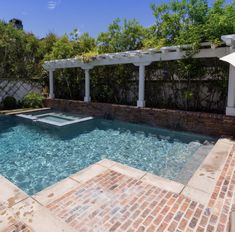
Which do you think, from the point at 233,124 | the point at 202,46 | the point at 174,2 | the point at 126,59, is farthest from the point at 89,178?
the point at 174,2

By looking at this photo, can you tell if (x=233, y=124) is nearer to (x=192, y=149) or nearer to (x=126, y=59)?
(x=192, y=149)

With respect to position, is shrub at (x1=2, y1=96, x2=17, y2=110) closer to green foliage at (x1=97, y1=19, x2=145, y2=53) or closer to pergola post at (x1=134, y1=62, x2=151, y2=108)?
green foliage at (x1=97, y1=19, x2=145, y2=53)

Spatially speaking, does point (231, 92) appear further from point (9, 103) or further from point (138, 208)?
point (9, 103)

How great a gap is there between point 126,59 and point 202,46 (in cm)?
384

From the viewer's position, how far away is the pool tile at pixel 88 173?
12.8ft

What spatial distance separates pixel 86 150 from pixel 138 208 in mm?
3643

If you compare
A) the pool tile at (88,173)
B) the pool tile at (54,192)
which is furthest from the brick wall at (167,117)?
the pool tile at (54,192)

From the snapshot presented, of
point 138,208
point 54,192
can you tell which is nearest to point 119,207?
point 138,208

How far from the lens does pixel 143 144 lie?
6.98m

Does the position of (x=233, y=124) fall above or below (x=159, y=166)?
above

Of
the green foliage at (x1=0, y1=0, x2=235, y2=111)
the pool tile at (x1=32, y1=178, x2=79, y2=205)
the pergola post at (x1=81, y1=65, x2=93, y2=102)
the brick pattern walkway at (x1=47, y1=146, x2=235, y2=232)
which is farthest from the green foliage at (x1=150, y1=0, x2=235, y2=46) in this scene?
the pool tile at (x1=32, y1=178, x2=79, y2=205)

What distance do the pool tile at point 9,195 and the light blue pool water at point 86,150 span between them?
585 mm

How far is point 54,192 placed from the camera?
11.2 feet

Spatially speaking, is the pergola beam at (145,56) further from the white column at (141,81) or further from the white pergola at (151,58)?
the white column at (141,81)
